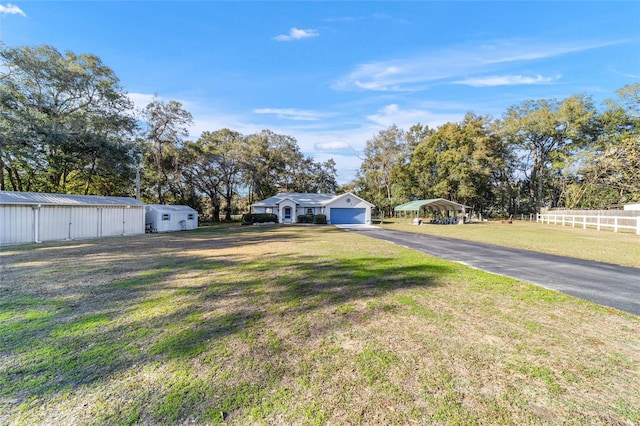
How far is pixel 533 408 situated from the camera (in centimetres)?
217

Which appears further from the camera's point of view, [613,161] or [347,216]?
[347,216]

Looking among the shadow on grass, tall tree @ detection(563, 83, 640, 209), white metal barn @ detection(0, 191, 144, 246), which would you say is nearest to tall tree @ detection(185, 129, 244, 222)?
white metal barn @ detection(0, 191, 144, 246)

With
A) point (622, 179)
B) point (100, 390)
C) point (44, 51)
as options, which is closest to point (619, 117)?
point (622, 179)

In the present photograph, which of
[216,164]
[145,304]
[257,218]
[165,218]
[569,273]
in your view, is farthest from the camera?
[216,164]

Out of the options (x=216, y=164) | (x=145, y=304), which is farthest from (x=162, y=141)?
(x=145, y=304)

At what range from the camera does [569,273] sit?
668 centimetres

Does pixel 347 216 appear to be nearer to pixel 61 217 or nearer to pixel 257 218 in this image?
pixel 257 218

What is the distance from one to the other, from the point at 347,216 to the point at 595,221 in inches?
804

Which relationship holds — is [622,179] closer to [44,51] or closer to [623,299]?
[623,299]

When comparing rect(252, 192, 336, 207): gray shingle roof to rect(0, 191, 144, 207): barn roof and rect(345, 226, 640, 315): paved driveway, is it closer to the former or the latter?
rect(0, 191, 144, 207): barn roof

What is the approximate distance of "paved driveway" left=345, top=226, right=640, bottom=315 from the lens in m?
5.00

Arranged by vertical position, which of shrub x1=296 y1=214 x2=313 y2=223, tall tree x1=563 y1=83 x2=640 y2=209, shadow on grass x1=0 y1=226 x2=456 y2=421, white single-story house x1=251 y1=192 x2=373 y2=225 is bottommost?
shadow on grass x1=0 y1=226 x2=456 y2=421

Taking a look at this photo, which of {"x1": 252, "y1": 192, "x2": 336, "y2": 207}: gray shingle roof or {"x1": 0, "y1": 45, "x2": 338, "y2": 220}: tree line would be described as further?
{"x1": 252, "y1": 192, "x2": 336, "y2": 207}: gray shingle roof

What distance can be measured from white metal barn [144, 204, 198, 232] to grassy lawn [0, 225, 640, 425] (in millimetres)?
15348
